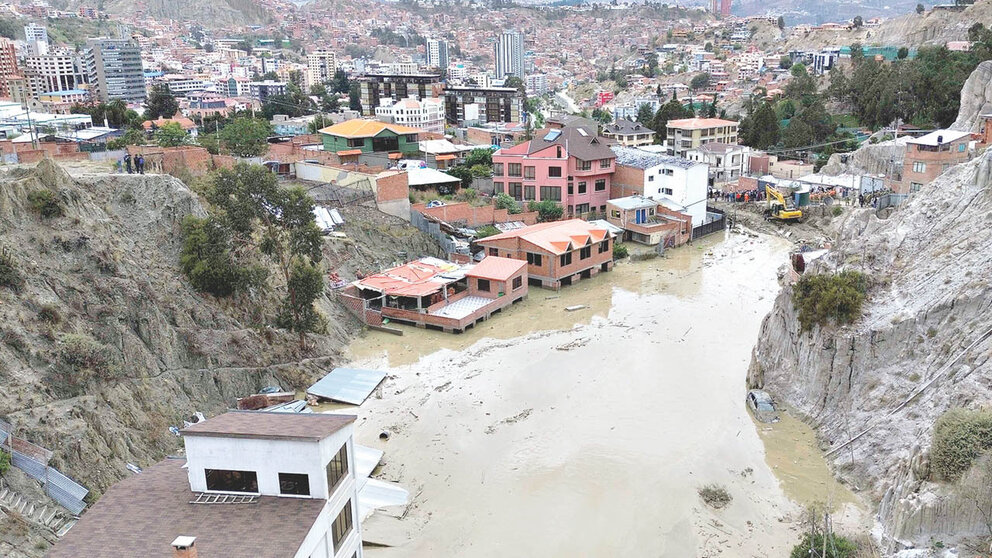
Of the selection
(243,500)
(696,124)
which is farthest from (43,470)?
(696,124)

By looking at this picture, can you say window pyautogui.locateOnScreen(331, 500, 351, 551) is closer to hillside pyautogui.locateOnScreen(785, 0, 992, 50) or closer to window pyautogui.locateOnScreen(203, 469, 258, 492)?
window pyautogui.locateOnScreen(203, 469, 258, 492)

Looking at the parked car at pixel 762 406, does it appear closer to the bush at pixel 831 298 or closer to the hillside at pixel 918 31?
the bush at pixel 831 298

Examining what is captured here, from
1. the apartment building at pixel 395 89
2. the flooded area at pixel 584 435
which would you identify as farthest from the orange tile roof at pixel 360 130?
the apartment building at pixel 395 89

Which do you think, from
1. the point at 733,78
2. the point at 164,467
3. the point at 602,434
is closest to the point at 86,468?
the point at 164,467

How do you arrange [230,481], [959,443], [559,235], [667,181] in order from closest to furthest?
[230,481] → [959,443] → [559,235] → [667,181]

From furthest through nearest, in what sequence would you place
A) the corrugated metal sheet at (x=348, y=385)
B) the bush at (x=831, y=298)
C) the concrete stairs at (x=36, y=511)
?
the corrugated metal sheet at (x=348, y=385) < the bush at (x=831, y=298) < the concrete stairs at (x=36, y=511)

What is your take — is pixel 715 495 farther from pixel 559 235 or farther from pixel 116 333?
pixel 559 235
